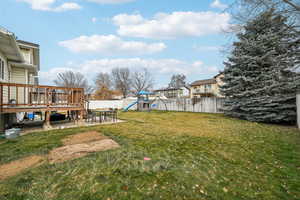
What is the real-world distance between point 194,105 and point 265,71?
7966 millimetres

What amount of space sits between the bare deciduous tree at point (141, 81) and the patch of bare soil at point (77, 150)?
107 feet

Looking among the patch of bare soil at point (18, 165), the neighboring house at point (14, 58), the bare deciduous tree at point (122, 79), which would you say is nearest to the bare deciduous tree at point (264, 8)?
the patch of bare soil at point (18, 165)

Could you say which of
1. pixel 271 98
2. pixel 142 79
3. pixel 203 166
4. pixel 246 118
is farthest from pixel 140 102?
pixel 142 79

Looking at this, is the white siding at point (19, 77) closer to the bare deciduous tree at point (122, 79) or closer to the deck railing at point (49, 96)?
the deck railing at point (49, 96)

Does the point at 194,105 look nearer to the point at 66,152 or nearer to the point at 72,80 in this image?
the point at 66,152

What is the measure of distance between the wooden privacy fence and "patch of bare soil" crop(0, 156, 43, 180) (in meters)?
12.0

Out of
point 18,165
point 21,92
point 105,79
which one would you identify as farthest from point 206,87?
point 18,165

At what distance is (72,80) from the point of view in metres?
36.3

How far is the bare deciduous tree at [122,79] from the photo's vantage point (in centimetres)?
3647

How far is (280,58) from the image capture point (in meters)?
8.23

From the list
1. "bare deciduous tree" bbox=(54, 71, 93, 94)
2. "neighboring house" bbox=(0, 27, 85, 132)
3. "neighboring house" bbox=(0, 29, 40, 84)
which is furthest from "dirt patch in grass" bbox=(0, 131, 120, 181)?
"bare deciduous tree" bbox=(54, 71, 93, 94)

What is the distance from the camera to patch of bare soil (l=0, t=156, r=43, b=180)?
252cm

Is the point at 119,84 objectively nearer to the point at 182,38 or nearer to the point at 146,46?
the point at 146,46

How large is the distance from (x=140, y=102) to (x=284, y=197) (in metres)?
15.3
